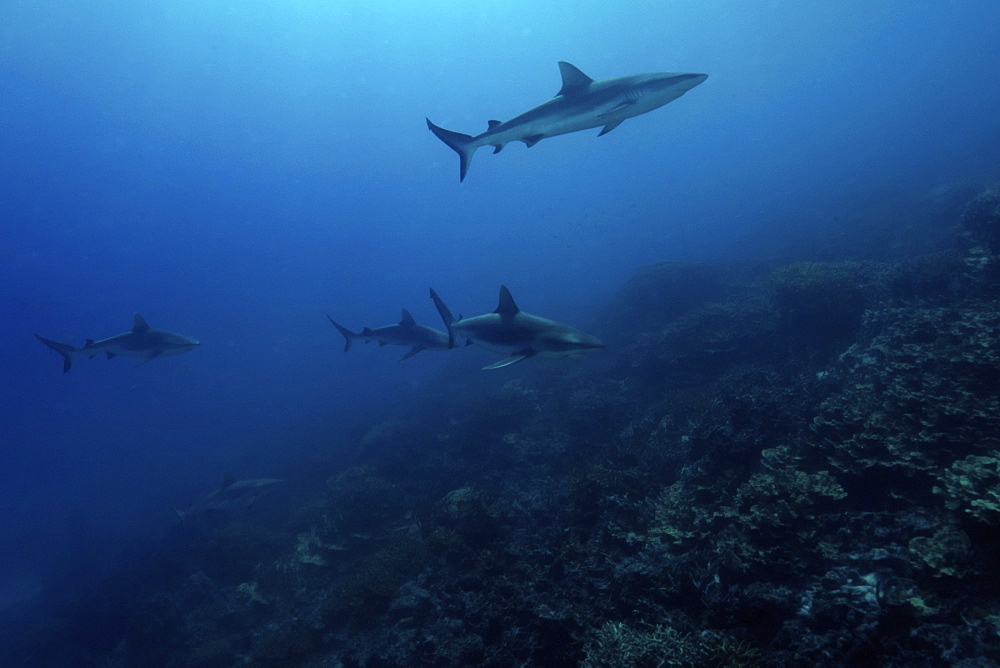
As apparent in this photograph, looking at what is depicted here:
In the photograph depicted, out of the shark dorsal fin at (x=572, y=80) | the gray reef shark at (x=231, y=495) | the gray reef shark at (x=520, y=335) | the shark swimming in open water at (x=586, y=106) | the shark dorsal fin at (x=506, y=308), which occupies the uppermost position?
the shark dorsal fin at (x=572, y=80)

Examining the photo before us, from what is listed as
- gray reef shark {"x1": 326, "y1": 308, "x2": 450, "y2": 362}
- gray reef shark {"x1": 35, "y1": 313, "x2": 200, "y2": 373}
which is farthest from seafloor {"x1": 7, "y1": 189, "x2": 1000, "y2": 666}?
gray reef shark {"x1": 35, "y1": 313, "x2": 200, "y2": 373}

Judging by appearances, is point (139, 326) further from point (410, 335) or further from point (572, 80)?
point (572, 80)

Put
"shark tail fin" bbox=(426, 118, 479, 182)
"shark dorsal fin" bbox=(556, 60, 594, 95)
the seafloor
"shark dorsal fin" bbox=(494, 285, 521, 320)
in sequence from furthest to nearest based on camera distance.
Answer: "shark tail fin" bbox=(426, 118, 479, 182) → "shark dorsal fin" bbox=(494, 285, 521, 320) → "shark dorsal fin" bbox=(556, 60, 594, 95) → the seafloor

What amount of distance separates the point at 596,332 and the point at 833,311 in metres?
12.7

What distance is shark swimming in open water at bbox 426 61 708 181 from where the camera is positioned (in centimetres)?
595

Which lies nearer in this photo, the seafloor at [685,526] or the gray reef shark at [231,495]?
the seafloor at [685,526]

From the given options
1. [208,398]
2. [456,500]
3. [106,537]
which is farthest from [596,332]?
[208,398]

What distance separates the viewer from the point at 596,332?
22984 mm

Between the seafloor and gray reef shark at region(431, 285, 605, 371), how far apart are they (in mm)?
2944

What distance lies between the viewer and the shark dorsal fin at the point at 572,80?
21.5ft

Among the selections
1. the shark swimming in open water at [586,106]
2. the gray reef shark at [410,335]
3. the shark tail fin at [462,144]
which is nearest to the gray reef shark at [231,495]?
the gray reef shark at [410,335]

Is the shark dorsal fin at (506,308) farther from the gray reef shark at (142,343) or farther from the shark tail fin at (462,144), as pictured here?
the gray reef shark at (142,343)

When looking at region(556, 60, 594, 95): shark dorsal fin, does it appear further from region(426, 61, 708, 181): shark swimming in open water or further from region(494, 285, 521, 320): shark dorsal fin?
region(494, 285, 521, 320): shark dorsal fin

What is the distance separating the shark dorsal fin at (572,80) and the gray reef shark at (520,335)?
3449 mm
